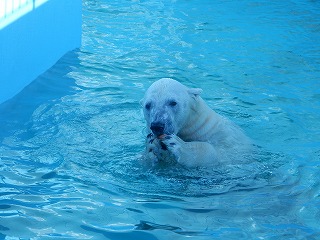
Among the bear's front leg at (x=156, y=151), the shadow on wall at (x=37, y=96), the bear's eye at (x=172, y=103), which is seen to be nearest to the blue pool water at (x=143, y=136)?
the shadow on wall at (x=37, y=96)

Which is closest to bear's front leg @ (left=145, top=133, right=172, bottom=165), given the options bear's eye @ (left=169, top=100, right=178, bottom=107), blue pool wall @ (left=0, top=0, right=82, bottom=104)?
bear's eye @ (left=169, top=100, right=178, bottom=107)

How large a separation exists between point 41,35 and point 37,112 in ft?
5.47

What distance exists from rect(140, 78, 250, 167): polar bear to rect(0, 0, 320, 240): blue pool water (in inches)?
5.3

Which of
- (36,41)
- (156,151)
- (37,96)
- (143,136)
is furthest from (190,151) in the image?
(36,41)

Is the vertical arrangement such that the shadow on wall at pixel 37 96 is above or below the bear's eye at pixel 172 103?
below

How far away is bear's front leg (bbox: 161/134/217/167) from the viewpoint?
4.53 metres

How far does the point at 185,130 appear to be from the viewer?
5148mm

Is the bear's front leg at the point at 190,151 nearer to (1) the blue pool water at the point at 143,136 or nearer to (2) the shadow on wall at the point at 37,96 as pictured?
(1) the blue pool water at the point at 143,136

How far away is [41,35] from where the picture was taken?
7805 millimetres

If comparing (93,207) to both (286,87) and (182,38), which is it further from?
(182,38)

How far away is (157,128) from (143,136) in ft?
3.56

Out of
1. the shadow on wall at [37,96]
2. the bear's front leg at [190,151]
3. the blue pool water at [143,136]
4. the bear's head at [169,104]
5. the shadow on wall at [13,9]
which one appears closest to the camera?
the blue pool water at [143,136]

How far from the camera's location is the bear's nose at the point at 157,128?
185 inches

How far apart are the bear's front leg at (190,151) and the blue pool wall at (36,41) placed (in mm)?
2725
